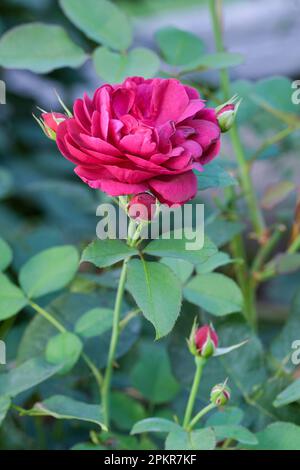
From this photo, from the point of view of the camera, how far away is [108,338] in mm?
801

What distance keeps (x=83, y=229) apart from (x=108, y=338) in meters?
0.68

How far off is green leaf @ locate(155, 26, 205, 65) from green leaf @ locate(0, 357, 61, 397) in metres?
0.37

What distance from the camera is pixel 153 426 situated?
1.97ft

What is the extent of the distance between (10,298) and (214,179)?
23 cm

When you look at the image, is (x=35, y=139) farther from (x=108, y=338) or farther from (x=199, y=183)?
(x=199, y=183)

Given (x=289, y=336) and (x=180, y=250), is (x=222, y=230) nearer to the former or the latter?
(x=289, y=336)

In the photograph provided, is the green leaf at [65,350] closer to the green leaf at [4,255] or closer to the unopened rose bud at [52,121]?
the green leaf at [4,255]

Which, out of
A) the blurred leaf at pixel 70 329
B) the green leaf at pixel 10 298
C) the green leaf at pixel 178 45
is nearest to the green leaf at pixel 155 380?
the blurred leaf at pixel 70 329

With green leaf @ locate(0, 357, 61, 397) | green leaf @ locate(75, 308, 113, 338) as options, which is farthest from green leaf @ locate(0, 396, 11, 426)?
green leaf @ locate(75, 308, 113, 338)

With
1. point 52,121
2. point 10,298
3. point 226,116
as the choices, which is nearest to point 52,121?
point 52,121

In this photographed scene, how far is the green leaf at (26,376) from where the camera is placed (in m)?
0.66

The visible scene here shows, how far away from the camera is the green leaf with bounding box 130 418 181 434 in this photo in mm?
592
